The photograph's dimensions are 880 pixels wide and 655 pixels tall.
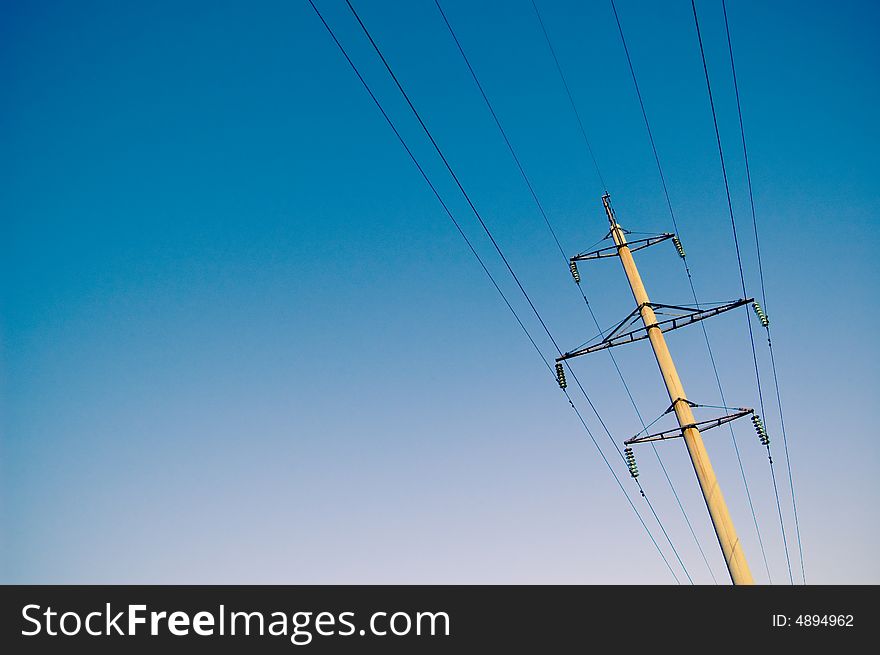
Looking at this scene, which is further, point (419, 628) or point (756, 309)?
point (756, 309)

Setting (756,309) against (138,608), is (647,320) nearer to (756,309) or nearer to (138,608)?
(756,309)

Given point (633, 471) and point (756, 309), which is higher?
point (756, 309)

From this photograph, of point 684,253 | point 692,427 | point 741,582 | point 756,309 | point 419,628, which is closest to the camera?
point 419,628

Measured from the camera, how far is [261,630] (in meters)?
4.95

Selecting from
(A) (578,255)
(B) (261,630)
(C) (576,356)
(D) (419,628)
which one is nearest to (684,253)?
(A) (578,255)

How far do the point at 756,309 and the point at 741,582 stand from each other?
6094 millimetres

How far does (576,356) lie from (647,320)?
1.85 meters

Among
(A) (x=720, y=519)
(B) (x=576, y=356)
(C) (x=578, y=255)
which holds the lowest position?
(A) (x=720, y=519)

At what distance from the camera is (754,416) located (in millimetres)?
11828

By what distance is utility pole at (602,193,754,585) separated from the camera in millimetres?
10125

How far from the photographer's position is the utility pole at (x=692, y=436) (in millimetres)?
10125

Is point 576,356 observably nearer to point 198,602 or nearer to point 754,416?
point 754,416

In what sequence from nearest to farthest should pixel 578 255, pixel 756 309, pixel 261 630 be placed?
pixel 261 630 < pixel 756 309 < pixel 578 255

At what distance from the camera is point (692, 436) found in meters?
11.5
